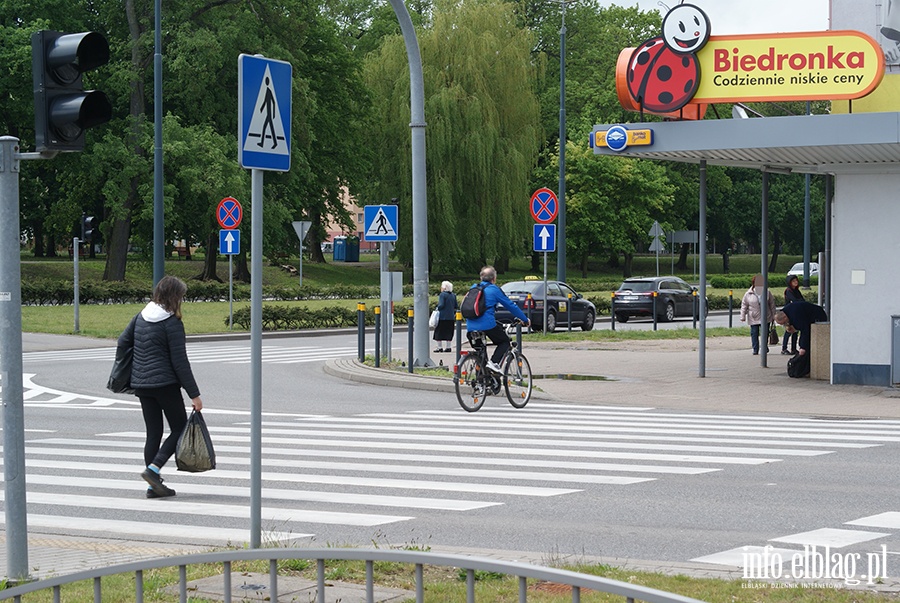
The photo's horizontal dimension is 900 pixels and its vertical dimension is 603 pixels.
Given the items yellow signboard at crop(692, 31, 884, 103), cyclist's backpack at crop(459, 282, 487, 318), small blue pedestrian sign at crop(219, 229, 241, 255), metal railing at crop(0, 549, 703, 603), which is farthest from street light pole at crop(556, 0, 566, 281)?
metal railing at crop(0, 549, 703, 603)

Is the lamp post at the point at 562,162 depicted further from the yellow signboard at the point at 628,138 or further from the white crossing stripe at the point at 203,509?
the white crossing stripe at the point at 203,509

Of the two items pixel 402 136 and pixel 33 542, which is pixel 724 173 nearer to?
pixel 402 136

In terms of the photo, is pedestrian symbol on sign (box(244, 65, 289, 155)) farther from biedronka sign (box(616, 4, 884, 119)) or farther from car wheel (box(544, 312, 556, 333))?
car wheel (box(544, 312, 556, 333))

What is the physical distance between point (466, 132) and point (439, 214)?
3.69 m

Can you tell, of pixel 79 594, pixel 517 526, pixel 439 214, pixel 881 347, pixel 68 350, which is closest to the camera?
pixel 79 594

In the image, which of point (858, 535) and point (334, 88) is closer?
point (858, 535)

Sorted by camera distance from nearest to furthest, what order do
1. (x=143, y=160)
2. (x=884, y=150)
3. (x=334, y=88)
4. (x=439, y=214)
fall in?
(x=884, y=150)
(x=143, y=160)
(x=439, y=214)
(x=334, y=88)

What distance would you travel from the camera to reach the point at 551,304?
1489 inches

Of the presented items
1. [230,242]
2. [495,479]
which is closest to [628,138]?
[495,479]

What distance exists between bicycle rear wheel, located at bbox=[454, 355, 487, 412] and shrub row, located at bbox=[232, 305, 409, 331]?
18536 mm

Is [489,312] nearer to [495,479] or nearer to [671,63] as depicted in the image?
[671,63]

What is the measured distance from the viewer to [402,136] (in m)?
59.4

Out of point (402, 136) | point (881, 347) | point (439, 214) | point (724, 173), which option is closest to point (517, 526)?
point (881, 347)

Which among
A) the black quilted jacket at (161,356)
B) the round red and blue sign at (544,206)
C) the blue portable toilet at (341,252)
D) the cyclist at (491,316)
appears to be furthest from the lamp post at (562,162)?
the blue portable toilet at (341,252)
